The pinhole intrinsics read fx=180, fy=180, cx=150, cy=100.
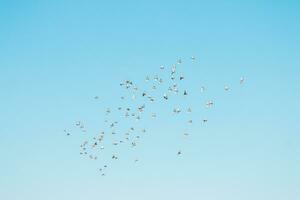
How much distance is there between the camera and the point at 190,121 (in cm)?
2584

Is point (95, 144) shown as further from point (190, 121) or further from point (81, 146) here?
point (190, 121)

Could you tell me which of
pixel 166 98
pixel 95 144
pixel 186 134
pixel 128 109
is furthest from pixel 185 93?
Answer: pixel 95 144

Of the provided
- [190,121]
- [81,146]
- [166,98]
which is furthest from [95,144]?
[190,121]

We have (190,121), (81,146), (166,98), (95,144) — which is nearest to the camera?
(190,121)

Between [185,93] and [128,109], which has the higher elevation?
[185,93]

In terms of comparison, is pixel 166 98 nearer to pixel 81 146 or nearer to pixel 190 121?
pixel 190 121

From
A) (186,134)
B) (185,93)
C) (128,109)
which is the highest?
(185,93)

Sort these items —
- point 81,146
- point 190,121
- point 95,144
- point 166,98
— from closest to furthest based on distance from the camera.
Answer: point 190,121 < point 166,98 < point 81,146 < point 95,144

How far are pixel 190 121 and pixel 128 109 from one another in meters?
9.57

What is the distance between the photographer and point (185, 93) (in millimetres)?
29125

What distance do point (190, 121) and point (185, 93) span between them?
17.3 feet

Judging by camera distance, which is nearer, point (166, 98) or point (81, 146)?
point (166, 98)

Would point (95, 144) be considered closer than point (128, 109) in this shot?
No

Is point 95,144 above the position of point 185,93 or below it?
below
